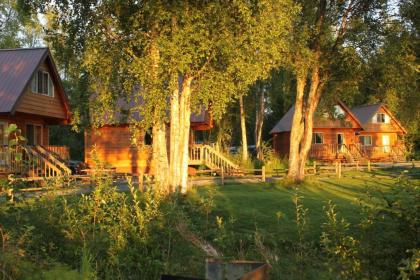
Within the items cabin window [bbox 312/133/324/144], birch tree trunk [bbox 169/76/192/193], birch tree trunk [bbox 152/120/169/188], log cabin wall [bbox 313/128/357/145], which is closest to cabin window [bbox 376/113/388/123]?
log cabin wall [bbox 313/128/357/145]

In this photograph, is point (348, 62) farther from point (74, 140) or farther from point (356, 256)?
point (74, 140)

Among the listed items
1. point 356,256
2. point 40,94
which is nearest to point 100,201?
point 356,256

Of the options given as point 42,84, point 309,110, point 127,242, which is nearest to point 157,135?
point 127,242

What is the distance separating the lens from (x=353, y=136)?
4872cm

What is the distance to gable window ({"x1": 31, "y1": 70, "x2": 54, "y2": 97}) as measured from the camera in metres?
25.8

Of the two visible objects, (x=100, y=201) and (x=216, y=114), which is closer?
(x=100, y=201)

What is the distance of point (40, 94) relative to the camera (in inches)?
1023

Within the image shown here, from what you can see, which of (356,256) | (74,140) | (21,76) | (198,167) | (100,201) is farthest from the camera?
(74,140)

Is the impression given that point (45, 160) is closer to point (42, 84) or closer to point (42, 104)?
point (42, 104)

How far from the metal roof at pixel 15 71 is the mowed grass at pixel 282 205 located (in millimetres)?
10680

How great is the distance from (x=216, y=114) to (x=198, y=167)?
55.6 feet

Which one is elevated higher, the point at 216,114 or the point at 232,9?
the point at 232,9

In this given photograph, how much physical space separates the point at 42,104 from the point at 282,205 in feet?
51.7

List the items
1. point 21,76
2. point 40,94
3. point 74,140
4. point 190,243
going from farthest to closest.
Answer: point 74,140
point 40,94
point 21,76
point 190,243
